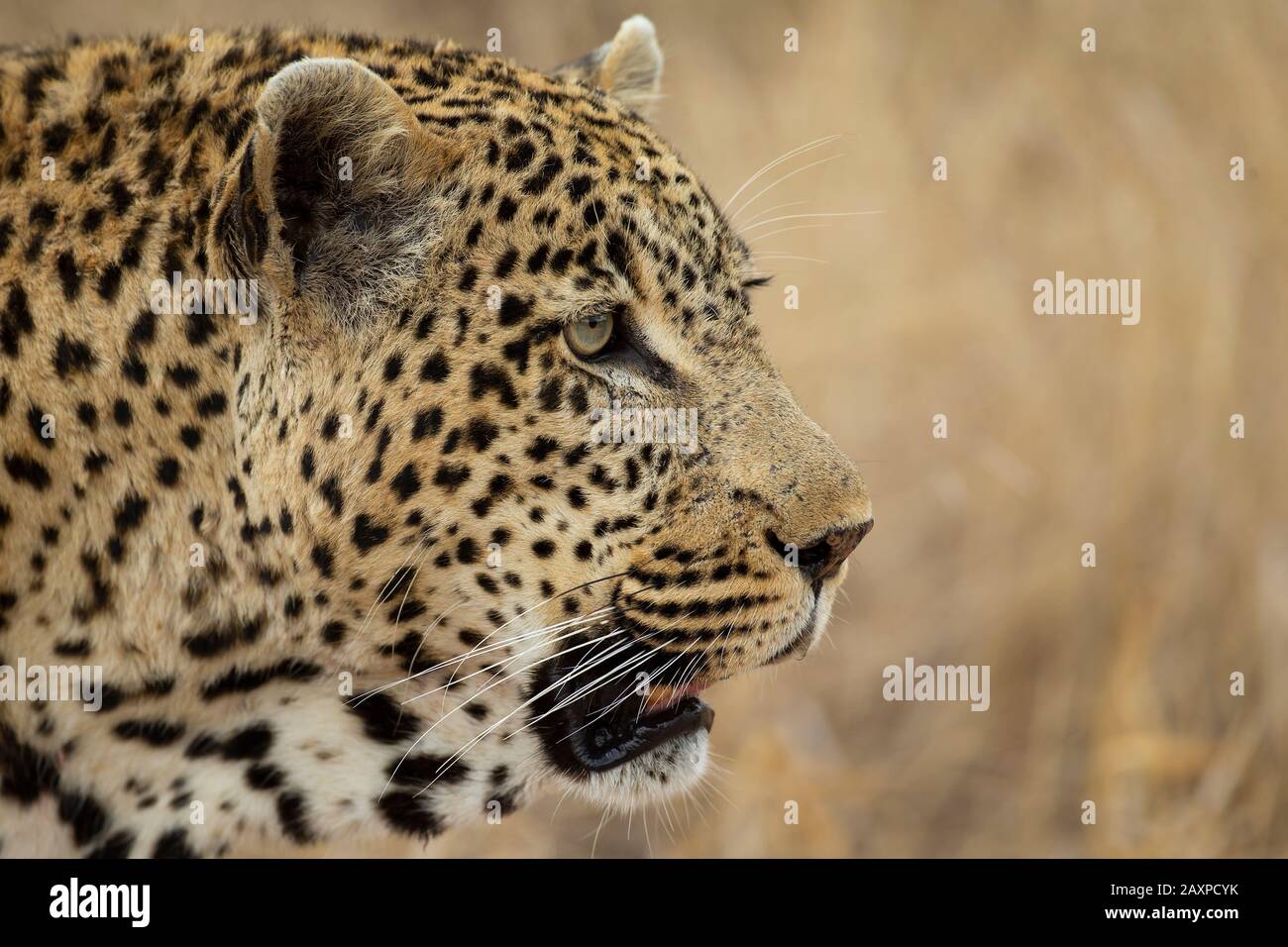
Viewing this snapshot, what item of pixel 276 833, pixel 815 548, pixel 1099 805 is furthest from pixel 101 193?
pixel 1099 805

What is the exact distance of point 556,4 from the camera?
11234 mm

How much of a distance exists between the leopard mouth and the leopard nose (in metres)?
0.52

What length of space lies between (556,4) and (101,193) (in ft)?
26.5

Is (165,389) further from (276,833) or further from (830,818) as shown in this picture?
(830,818)

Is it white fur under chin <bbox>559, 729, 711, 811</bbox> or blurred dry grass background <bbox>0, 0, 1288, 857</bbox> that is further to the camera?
blurred dry grass background <bbox>0, 0, 1288, 857</bbox>

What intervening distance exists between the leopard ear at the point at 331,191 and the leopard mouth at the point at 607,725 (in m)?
1.30

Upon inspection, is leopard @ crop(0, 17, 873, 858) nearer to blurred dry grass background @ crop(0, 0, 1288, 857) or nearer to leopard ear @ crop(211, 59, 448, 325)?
leopard ear @ crop(211, 59, 448, 325)

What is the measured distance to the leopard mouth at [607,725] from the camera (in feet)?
14.0

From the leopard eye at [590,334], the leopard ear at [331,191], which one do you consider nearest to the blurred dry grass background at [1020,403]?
the leopard eye at [590,334]

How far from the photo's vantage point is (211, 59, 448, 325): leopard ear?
3615mm

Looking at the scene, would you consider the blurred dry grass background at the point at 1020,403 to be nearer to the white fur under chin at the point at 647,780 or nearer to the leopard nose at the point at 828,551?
the white fur under chin at the point at 647,780

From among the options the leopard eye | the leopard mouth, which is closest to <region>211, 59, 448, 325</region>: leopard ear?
the leopard eye

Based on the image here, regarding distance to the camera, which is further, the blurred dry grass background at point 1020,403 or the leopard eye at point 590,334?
the blurred dry grass background at point 1020,403

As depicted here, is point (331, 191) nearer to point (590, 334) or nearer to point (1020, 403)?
point (590, 334)
